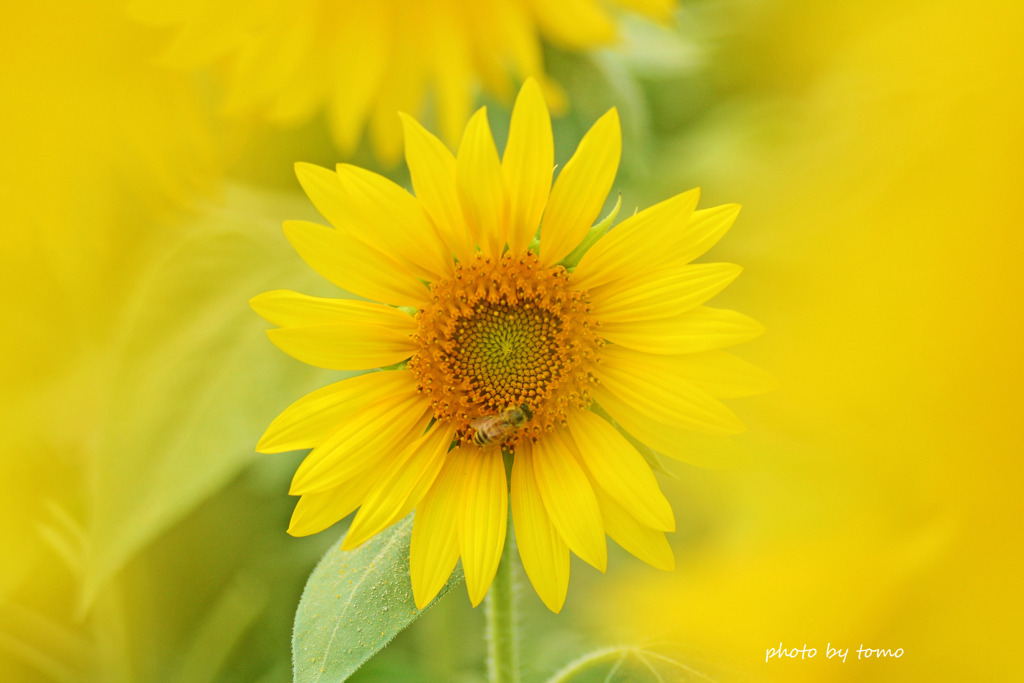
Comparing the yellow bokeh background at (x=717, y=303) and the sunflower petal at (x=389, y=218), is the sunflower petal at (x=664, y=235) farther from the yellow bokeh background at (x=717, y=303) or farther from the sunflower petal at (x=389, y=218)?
the yellow bokeh background at (x=717, y=303)

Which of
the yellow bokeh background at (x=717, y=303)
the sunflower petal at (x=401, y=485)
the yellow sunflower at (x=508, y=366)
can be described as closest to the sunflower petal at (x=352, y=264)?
the yellow sunflower at (x=508, y=366)

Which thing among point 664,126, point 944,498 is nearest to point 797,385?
point 944,498

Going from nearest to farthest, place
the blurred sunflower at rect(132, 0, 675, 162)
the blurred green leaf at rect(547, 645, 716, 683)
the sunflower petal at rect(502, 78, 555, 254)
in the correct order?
the sunflower petal at rect(502, 78, 555, 254) → the blurred green leaf at rect(547, 645, 716, 683) → the blurred sunflower at rect(132, 0, 675, 162)

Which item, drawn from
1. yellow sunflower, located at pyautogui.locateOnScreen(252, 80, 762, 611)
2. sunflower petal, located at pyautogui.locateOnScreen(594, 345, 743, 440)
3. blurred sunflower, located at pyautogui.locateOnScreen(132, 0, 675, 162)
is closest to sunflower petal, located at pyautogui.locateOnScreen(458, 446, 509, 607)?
yellow sunflower, located at pyautogui.locateOnScreen(252, 80, 762, 611)

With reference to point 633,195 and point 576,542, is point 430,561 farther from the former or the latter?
point 633,195

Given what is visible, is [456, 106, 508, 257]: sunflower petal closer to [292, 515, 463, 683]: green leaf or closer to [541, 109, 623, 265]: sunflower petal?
[541, 109, 623, 265]: sunflower petal
